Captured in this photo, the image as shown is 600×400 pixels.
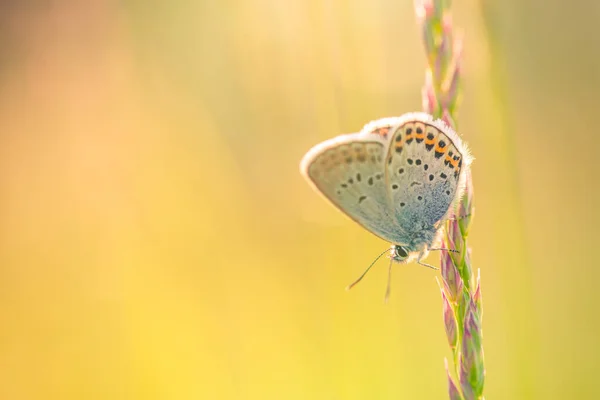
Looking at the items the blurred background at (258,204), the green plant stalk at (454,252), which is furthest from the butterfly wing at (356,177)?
the green plant stalk at (454,252)

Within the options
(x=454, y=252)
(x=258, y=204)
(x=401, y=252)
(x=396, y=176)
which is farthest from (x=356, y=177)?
(x=258, y=204)

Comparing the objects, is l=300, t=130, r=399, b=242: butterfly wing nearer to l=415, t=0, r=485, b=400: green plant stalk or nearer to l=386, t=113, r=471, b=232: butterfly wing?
l=386, t=113, r=471, b=232: butterfly wing

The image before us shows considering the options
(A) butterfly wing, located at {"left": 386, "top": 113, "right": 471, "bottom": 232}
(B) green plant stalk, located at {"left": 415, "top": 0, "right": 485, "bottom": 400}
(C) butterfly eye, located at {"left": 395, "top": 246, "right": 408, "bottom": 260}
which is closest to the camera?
(B) green plant stalk, located at {"left": 415, "top": 0, "right": 485, "bottom": 400}

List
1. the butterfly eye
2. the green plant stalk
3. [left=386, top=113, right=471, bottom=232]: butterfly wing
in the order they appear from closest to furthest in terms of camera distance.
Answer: the green plant stalk < [left=386, top=113, right=471, bottom=232]: butterfly wing < the butterfly eye

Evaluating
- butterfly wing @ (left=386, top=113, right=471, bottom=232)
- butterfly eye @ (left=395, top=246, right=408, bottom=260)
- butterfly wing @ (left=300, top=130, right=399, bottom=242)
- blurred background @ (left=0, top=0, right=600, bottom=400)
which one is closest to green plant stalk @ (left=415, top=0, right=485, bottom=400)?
butterfly wing @ (left=386, top=113, right=471, bottom=232)

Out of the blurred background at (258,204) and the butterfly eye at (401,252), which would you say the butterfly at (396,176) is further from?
the blurred background at (258,204)

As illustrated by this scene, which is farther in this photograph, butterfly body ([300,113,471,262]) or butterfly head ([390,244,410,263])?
butterfly head ([390,244,410,263])

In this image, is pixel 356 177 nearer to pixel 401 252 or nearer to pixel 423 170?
pixel 423 170
